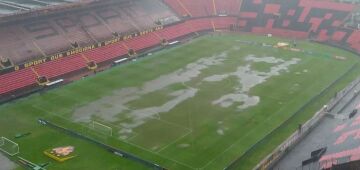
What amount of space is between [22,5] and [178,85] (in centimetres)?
3089

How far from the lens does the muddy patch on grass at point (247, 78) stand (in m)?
52.9

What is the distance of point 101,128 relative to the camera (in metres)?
46.2

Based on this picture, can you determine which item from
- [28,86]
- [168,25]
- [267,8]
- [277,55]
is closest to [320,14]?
[267,8]

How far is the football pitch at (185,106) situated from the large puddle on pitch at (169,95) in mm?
122

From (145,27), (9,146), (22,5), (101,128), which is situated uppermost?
(22,5)

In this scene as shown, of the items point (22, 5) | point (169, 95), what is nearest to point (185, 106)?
point (169, 95)

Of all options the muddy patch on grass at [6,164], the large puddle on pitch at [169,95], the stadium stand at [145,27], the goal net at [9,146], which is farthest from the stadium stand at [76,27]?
the muddy patch on grass at [6,164]

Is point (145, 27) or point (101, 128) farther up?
point (145, 27)

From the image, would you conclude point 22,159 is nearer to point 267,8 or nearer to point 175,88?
point 175,88

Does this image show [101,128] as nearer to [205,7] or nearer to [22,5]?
[22,5]

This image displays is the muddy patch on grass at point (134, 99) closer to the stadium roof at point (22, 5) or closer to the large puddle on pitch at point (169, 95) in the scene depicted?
the large puddle on pitch at point (169, 95)

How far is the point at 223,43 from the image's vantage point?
268ft

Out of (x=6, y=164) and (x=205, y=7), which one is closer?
(x=6, y=164)

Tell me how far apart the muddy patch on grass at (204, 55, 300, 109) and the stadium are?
250 millimetres
